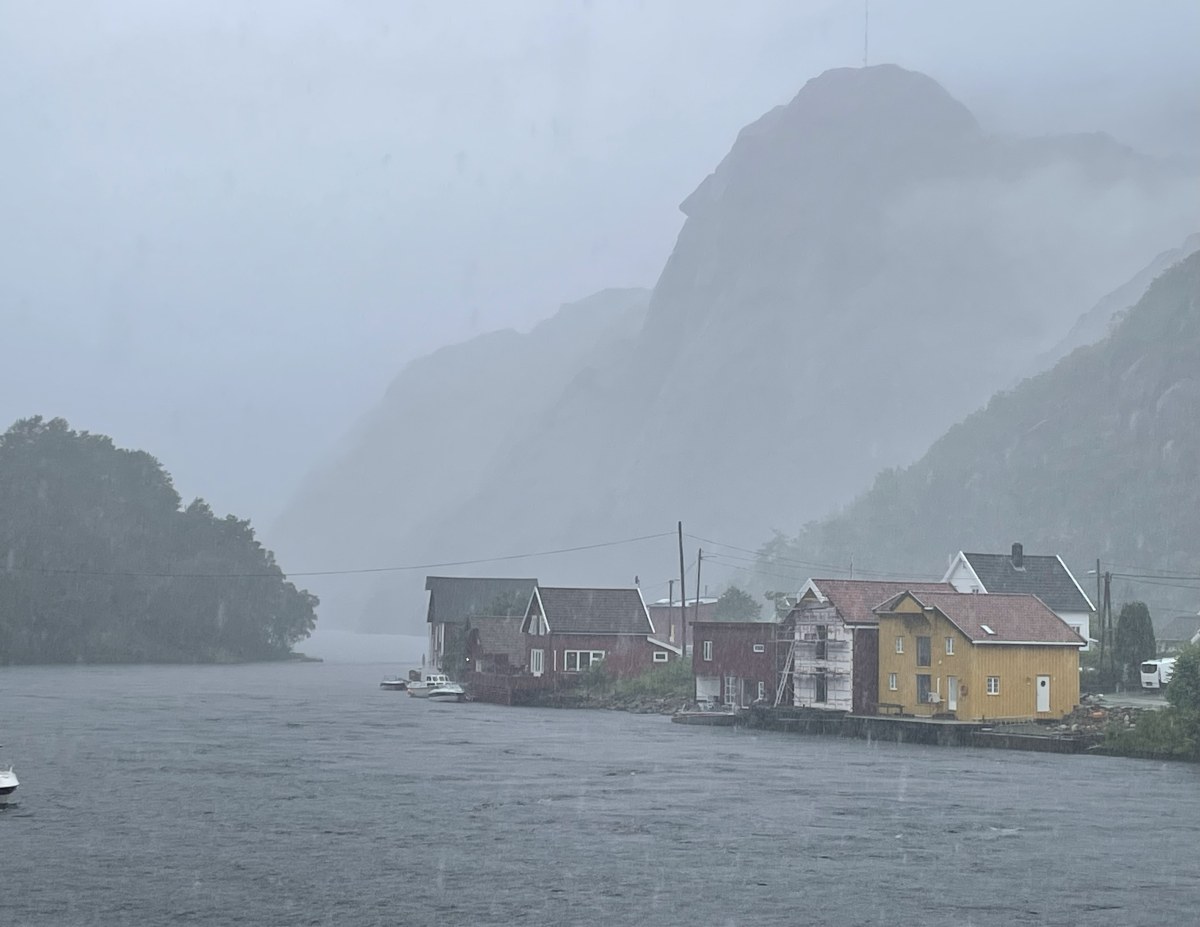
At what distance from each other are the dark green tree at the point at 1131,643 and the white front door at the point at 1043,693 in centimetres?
1352

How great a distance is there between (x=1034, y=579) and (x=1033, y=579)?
0.24ft

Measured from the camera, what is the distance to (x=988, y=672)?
8419 centimetres

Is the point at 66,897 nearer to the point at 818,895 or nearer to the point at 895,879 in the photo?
the point at 818,895

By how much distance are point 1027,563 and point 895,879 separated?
7294 centimetres

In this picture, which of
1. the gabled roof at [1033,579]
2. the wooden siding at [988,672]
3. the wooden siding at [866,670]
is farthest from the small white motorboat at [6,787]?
the gabled roof at [1033,579]

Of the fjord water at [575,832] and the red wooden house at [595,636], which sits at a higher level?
the red wooden house at [595,636]

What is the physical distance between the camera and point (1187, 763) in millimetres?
73062

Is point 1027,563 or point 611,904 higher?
point 1027,563

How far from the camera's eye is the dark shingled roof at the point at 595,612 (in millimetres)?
121688

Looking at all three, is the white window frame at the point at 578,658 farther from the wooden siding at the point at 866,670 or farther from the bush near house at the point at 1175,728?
the bush near house at the point at 1175,728

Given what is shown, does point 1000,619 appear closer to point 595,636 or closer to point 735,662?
point 735,662

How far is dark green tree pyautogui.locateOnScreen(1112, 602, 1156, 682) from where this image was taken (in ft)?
317

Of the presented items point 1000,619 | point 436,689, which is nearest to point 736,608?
point 436,689

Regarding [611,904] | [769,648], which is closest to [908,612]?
[769,648]
